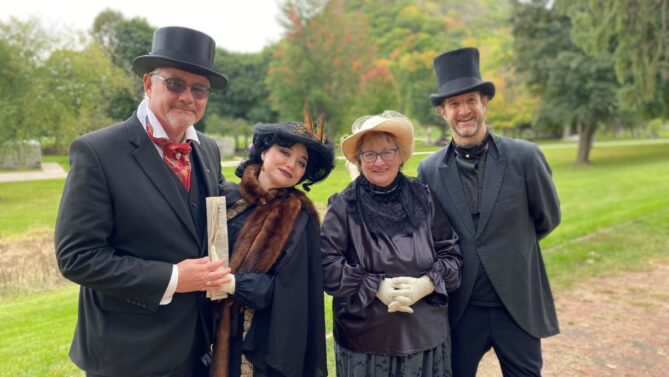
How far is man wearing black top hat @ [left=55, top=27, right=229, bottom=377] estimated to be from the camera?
2.08m

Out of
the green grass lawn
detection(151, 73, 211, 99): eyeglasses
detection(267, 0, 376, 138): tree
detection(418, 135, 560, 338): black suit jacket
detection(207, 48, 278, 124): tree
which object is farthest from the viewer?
detection(207, 48, 278, 124): tree

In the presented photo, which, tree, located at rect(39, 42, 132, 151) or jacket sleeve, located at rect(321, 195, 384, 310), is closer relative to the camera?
jacket sleeve, located at rect(321, 195, 384, 310)

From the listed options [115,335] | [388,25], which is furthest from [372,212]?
[388,25]

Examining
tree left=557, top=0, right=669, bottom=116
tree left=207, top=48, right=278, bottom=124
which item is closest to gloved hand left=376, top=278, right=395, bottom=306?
tree left=557, top=0, right=669, bottom=116

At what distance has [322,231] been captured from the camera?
2701 mm

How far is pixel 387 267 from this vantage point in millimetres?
2646

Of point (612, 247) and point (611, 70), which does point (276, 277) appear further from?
point (611, 70)

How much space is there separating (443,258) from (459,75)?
1.15m

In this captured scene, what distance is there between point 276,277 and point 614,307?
4824 mm

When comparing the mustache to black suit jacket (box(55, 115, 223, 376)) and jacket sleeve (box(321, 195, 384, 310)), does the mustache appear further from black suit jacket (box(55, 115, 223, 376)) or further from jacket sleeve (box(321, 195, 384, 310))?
jacket sleeve (box(321, 195, 384, 310))

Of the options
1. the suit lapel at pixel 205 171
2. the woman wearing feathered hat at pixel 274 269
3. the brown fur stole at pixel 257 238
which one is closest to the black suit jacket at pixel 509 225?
the woman wearing feathered hat at pixel 274 269

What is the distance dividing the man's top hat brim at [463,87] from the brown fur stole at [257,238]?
1195 mm

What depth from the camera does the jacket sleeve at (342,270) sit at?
2582 millimetres

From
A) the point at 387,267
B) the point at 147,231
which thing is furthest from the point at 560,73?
the point at 147,231
